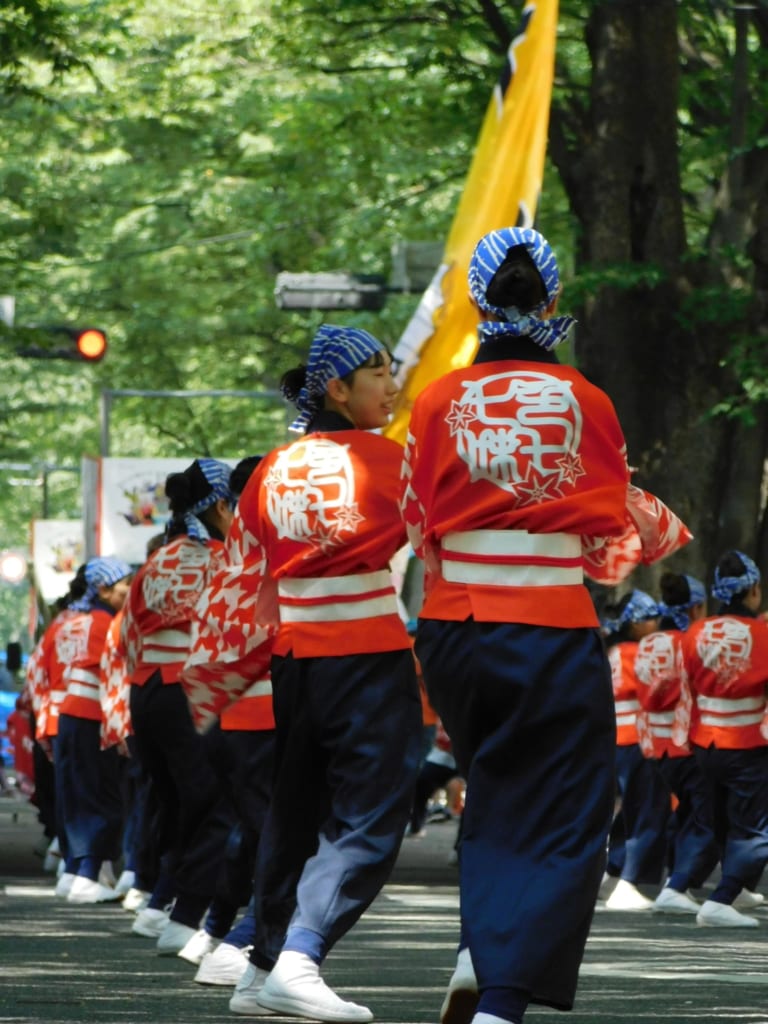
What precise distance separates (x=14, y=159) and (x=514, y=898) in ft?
87.5

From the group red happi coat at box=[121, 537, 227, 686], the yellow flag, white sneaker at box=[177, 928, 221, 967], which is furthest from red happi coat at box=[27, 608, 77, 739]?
white sneaker at box=[177, 928, 221, 967]

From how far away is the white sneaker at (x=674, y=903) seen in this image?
45.5 ft

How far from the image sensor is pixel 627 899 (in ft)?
47.8

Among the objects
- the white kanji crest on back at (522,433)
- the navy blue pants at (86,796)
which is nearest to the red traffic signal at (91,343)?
the navy blue pants at (86,796)

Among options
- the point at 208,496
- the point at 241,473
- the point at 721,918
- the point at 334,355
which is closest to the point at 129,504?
the point at 721,918

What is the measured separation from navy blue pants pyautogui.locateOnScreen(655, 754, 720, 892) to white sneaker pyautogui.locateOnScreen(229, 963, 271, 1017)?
6850mm

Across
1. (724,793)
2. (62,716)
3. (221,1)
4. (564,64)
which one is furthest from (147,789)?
(221,1)

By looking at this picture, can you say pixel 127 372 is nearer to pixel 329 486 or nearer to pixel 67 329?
pixel 67 329

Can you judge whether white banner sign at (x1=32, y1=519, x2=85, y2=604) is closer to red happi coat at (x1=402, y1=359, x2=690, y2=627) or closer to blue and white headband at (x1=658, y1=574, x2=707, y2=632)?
blue and white headband at (x1=658, y1=574, x2=707, y2=632)

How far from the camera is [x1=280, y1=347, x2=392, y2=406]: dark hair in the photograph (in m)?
7.89

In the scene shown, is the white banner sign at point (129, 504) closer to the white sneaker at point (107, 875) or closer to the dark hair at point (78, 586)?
the dark hair at point (78, 586)

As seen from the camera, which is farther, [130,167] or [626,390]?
[130,167]

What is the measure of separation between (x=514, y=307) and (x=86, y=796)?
896 cm

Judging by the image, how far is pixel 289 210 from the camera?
3117 centimetres
